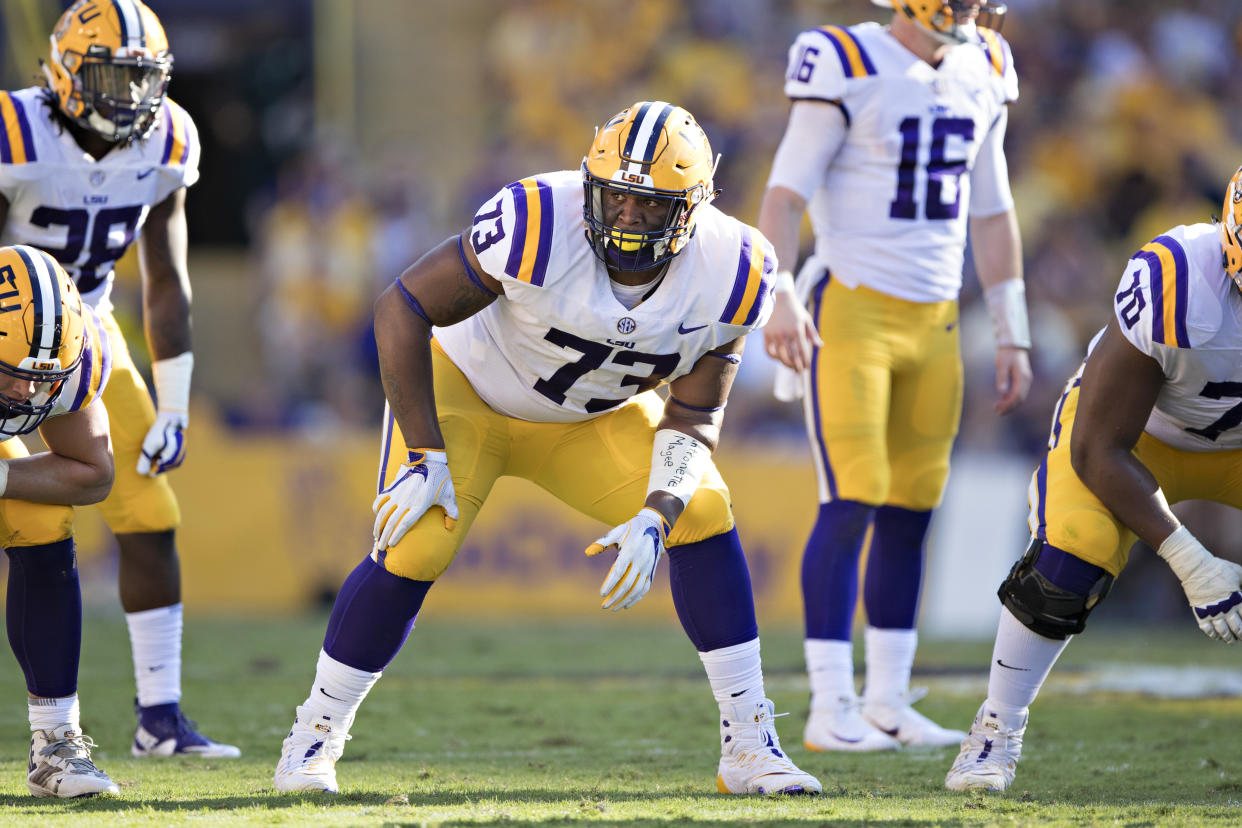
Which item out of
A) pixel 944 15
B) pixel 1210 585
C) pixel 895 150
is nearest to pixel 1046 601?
pixel 1210 585

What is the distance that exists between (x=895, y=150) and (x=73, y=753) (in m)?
2.88

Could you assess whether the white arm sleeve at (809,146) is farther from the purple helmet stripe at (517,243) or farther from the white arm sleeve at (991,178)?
the purple helmet stripe at (517,243)

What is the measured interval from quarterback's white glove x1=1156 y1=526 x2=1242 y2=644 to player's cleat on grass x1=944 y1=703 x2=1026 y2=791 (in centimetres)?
52

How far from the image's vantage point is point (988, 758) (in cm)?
356

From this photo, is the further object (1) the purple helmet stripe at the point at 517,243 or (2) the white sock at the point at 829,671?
(2) the white sock at the point at 829,671

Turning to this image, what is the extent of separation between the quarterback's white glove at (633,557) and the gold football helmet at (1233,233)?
4.69 feet

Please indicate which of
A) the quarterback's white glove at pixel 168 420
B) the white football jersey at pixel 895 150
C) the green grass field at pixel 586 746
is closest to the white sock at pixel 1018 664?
the green grass field at pixel 586 746

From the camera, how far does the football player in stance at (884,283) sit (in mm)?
4387

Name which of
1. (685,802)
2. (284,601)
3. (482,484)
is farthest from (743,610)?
(284,601)

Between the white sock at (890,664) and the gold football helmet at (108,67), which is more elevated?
the gold football helmet at (108,67)

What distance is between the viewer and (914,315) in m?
4.49

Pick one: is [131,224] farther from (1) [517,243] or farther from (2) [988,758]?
(2) [988,758]

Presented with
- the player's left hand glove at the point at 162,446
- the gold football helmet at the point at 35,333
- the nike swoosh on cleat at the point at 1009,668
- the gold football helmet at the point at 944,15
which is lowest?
the nike swoosh on cleat at the point at 1009,668

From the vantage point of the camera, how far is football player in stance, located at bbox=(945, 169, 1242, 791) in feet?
10.9
